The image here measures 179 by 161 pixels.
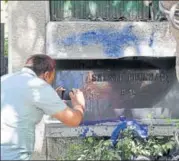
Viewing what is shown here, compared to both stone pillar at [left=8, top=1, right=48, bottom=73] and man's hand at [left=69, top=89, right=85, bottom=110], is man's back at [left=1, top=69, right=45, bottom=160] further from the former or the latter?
stone pillar at [left=8, top=1, right=48, bottom=73]

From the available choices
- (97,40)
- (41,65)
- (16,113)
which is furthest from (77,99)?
(97,40)

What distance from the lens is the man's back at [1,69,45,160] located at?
3.56m

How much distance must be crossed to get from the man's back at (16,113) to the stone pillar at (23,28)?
2.79m

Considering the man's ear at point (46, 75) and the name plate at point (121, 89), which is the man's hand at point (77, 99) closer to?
the man's ear at point (46, 75)

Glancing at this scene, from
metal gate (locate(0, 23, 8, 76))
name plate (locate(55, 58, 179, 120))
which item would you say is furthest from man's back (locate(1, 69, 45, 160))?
metal gate (locate(0, 23, 8, 76))

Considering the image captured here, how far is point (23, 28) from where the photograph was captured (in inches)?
251

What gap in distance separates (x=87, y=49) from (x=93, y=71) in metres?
0.36

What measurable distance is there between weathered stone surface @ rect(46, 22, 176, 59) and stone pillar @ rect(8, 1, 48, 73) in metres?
0.16

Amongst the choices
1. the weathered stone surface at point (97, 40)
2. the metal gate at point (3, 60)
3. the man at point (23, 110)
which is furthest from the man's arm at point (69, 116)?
the metal gate at point (3, 60)

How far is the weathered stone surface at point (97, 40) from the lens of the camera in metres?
6.39

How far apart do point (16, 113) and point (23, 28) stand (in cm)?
295

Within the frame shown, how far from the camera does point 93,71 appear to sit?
6.64m

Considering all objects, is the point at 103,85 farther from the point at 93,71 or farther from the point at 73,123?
the point at 73,123

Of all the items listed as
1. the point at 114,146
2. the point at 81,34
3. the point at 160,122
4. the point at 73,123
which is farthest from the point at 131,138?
the point at 73,123
